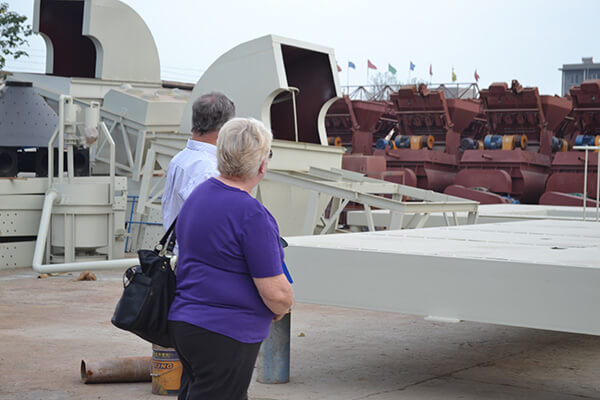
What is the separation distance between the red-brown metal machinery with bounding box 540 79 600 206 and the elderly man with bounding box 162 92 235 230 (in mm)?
14216

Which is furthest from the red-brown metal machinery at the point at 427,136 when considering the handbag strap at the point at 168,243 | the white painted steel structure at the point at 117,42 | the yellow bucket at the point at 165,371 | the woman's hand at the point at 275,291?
the woman's hand at the point at 275,291

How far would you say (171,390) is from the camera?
4.91 metres

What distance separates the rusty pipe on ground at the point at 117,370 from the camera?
208 inches

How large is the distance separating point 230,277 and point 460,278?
232cm

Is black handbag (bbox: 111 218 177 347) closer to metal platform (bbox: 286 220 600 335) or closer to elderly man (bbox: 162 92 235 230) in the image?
elderly man (bbox: 162 92 235 230)

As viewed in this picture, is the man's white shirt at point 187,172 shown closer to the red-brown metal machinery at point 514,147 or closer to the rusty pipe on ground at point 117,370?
the rusty pipe on ground at point 117,370

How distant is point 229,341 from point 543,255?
2.85 meters

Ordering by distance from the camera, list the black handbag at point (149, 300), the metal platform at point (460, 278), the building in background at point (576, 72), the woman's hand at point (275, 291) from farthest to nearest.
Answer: the building in background at point (576, 72), the metal platform at point (460, 278), the black handbag at point (149, 300), the woman's hand at point (275, 291)

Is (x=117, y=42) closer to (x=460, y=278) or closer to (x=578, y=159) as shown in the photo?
(x=578, y=159)

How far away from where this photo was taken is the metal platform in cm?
435

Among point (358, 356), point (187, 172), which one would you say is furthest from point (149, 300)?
point (358, 356)

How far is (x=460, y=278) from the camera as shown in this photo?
4664mm

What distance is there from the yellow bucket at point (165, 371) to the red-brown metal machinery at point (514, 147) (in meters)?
15.2

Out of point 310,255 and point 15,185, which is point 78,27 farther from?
point 310,255
